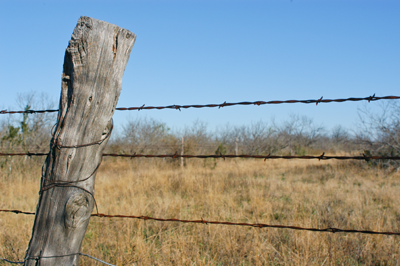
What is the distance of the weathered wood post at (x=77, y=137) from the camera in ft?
4.24

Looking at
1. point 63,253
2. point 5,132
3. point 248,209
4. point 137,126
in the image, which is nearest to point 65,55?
point 63,253

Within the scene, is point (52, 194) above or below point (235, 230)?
above

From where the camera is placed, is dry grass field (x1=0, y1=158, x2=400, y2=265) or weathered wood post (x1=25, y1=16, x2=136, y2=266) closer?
weathered wood post (x1=25, y1=16, x2=136, y2=266)

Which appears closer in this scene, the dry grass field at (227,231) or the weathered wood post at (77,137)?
the weathered wood post at (77,137)

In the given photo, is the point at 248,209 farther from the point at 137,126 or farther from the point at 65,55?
the point at 137,126

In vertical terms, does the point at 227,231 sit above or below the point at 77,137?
below

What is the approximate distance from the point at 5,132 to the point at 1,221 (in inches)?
260

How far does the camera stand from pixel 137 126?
67.7ft

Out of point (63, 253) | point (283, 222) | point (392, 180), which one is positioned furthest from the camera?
point (392, 180)

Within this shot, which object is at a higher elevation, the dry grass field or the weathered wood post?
the weathered wood post

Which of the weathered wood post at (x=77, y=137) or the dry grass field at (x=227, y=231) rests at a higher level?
the weathered wood post at (x=77, y=137)

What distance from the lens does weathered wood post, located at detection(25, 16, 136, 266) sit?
4.24 feet

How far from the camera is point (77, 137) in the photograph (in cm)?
131

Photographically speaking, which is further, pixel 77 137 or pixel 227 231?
pixel 227 231
